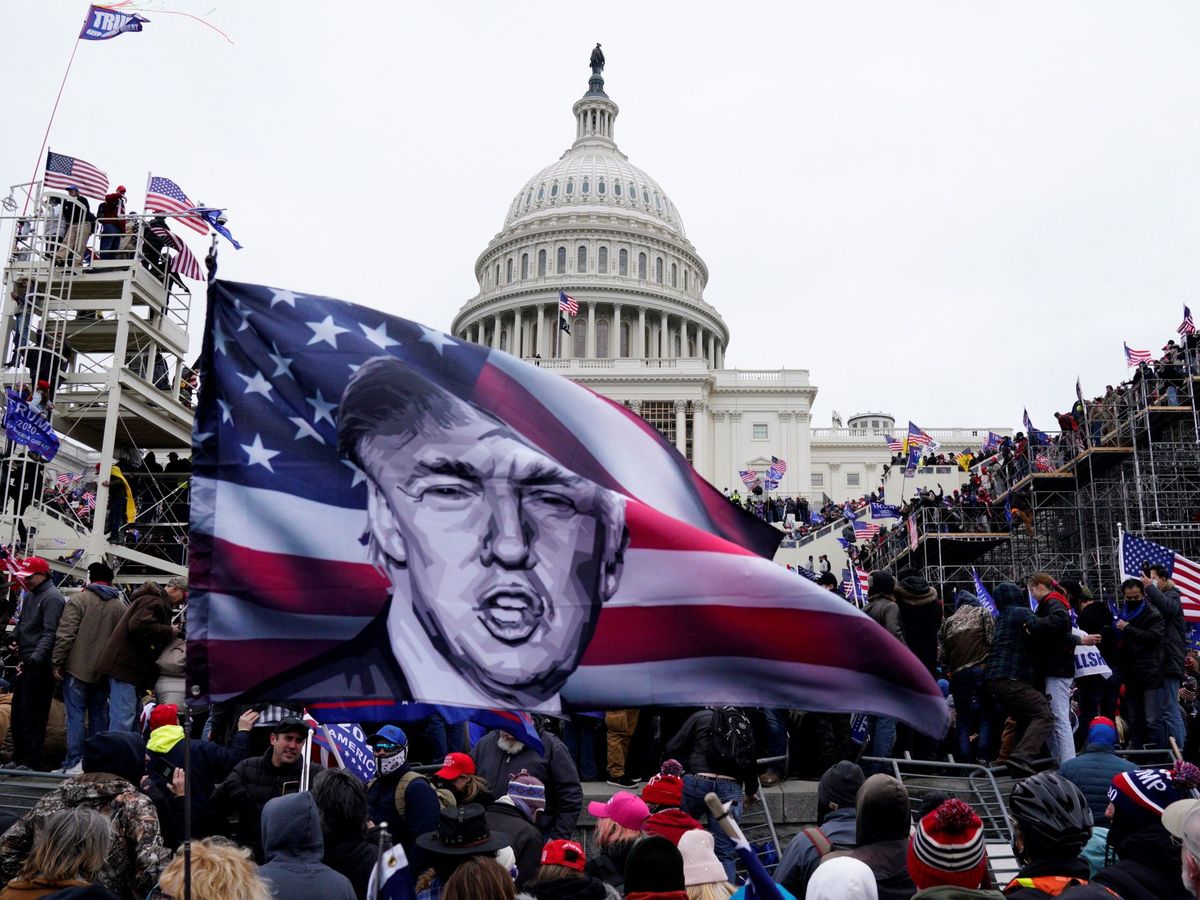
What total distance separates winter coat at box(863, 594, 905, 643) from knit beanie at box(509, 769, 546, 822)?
3.76m

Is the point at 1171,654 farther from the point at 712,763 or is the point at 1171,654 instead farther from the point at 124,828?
the point at 124,828

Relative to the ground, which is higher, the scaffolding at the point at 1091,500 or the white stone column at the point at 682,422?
the white stone column at the point at 682,422

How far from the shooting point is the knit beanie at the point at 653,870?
4375 millimetres

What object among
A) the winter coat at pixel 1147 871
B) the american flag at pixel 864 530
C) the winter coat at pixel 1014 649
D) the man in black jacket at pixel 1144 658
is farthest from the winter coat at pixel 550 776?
the american flag at pixel 864 530

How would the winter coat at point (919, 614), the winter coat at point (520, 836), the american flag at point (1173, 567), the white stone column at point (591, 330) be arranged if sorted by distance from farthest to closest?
1. the white stone column at point (591, 330)
2. the american flag at point (1173, 567)
3. the winter coat at point (919, 614)
4. the winter coat at point (520, 836)

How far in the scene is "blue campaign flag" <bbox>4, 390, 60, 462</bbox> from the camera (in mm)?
17797

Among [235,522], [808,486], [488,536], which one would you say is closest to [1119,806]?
[488,536]

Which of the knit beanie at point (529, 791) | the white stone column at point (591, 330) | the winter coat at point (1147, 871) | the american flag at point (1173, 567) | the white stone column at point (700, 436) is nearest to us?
the winter coat at point (1147, 871)

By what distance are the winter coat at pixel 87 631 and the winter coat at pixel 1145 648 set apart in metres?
8.42

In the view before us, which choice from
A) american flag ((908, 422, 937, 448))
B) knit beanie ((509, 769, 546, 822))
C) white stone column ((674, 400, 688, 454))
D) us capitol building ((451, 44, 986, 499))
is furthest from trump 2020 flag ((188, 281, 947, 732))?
white stone column ((674, 400, 688, 454))

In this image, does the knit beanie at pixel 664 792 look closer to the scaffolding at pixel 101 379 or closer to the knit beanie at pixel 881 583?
the knit beanie at pixel 881 583

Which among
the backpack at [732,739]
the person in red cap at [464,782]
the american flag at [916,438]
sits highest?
the american flag at [916,438]

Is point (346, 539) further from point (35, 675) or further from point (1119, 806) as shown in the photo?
point (35, 675)

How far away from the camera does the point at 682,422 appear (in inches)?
3012
